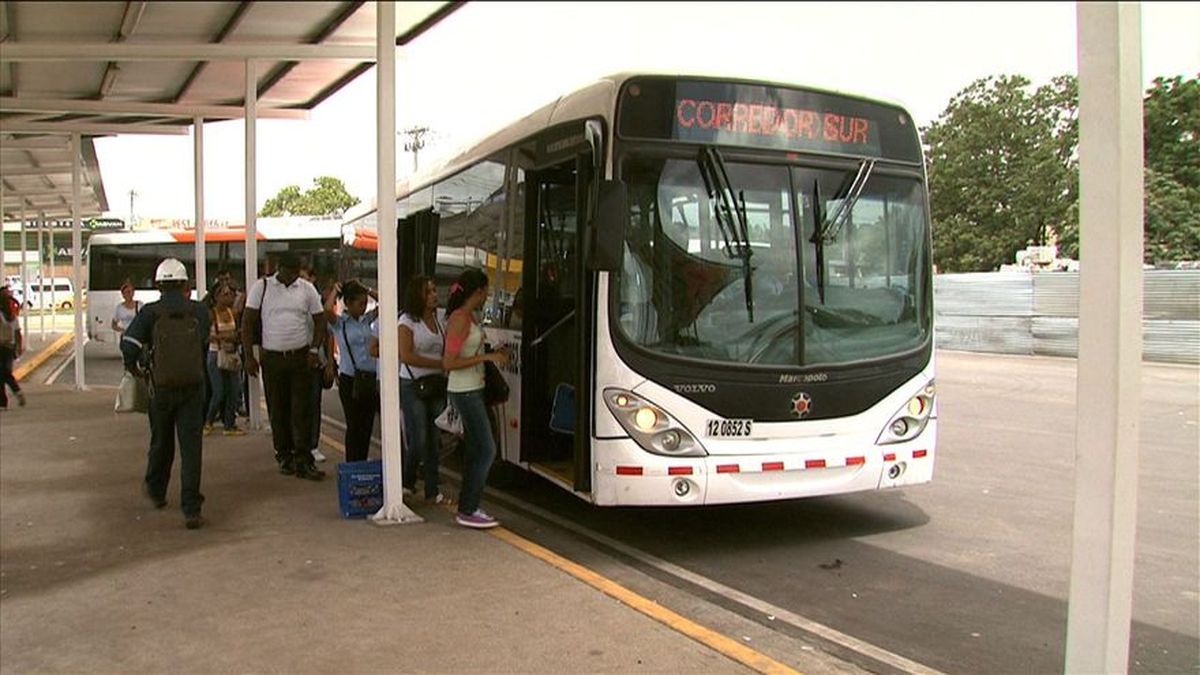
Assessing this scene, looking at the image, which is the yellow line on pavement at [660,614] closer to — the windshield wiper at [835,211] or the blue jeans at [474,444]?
the blue jeans at [474,444]

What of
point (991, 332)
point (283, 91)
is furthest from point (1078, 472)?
point (991, 332)

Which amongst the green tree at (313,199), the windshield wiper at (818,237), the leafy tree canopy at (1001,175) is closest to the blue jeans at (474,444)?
the windshield wiper at (818,237)

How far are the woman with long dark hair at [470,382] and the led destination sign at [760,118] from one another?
161 cm

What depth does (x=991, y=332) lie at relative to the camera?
2320 centimetres

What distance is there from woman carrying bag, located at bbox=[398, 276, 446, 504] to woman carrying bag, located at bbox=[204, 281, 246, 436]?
13.2 ft

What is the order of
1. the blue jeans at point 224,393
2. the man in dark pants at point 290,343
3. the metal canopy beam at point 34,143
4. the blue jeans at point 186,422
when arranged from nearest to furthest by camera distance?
the blue jeans at point 186,422 → the man in dark pants at point 290,343 → the blue jeans at point 224,393 → the metal canopy beam at point 34,143

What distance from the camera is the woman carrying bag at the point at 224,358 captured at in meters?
10.1

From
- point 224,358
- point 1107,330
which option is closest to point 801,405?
point 1107,330

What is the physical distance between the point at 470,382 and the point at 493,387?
10.4 inches

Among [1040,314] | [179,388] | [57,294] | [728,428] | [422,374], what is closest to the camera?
[728,428]

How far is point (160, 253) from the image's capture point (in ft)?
85.6

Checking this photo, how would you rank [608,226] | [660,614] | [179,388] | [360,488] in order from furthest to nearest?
[360,488], [179,388], [608,226], [660,614]

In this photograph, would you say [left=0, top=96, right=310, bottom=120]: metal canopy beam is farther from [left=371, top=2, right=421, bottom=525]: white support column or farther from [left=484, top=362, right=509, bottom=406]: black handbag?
[left=484, top=362, right=509, bottom=406]: black handbag

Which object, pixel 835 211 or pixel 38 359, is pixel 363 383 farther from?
pixel 38 359
